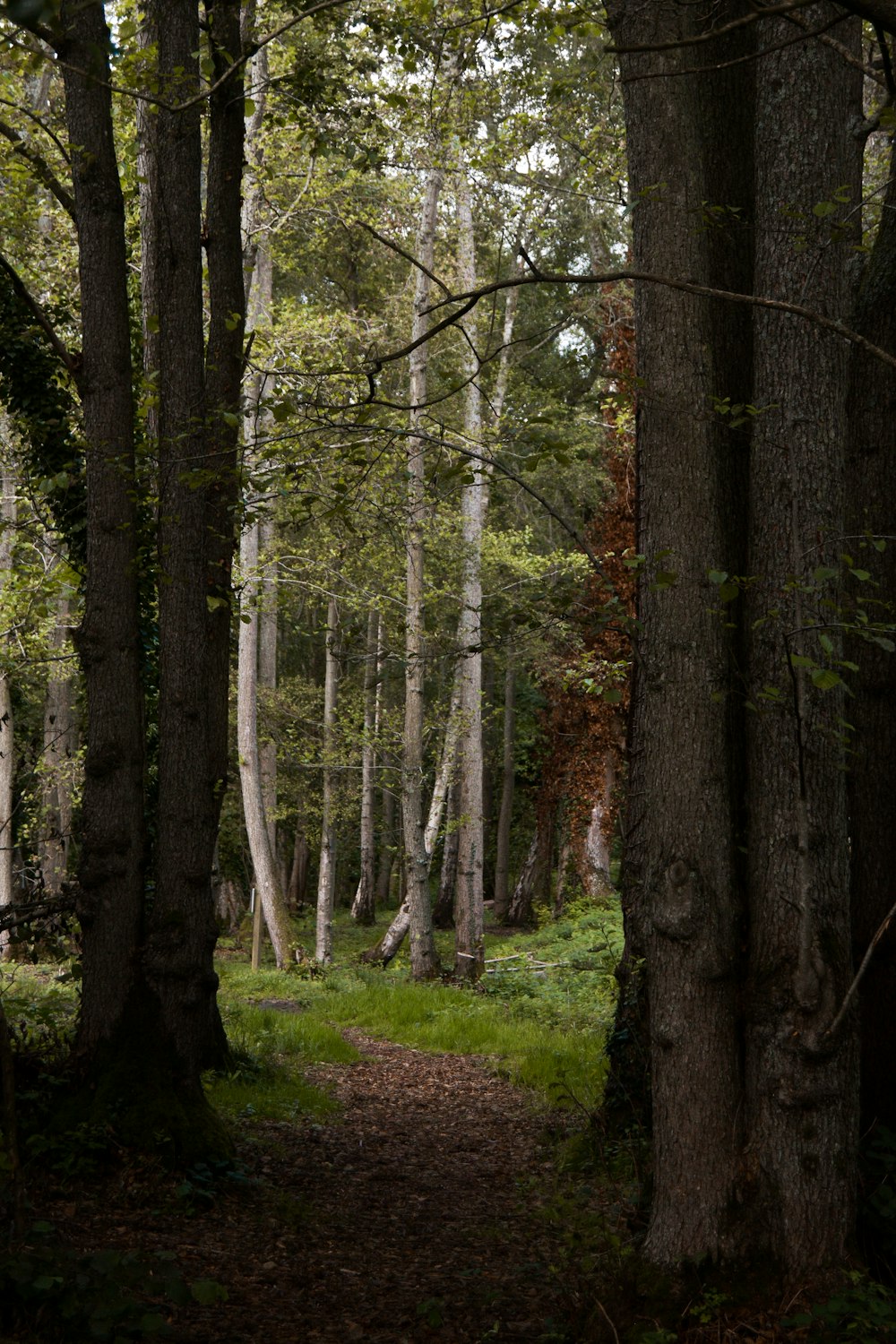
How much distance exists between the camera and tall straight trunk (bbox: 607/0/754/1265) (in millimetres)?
4148

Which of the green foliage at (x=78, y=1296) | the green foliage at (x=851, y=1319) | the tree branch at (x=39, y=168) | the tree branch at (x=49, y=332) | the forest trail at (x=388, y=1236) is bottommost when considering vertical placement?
the forest trail at (x=388, y=1236)

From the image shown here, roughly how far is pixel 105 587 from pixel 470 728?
1033 centimetres

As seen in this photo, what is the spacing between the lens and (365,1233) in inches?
226

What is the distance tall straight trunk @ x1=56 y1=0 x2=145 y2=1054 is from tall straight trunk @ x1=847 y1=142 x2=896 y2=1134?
366cm

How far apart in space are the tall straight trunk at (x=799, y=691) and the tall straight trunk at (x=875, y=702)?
51 centimetres

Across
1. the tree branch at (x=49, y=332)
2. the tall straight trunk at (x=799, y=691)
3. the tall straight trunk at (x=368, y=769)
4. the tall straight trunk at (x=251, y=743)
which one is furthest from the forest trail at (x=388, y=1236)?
the tall straight trunk at (x=368, y=769)

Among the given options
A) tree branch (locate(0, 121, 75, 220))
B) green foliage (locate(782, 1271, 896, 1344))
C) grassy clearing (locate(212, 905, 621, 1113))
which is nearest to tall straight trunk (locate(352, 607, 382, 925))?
grassy clearing (locate(212, 905, 621, 1113))

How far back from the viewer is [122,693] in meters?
6.31

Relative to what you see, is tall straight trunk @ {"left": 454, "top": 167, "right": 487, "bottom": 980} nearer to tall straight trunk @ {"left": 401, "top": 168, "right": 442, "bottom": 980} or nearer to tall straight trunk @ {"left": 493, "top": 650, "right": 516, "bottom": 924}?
tall straight trunk @ {"left": 401, "top": 168, "right": 442, "bottom": 980}

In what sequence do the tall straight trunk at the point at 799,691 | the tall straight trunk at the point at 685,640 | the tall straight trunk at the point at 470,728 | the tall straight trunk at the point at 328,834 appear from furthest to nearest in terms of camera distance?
the tall straight trunk at the point at 328,834, the tall straight trunk at the point at 470,728, the tall straight trunk at the point at 685,640, the tall straight trunk at the point at 799,691

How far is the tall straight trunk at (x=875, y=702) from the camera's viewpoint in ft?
15.4

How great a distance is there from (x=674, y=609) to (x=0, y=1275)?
316 cm

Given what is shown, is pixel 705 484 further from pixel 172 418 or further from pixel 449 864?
pixel 449 864

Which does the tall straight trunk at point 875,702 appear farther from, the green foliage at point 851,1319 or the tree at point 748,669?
the green foliage at point 851,1319
